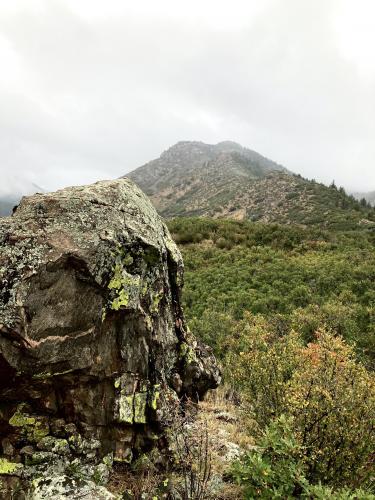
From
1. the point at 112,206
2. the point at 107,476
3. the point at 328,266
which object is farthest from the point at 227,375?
the point at 328,266

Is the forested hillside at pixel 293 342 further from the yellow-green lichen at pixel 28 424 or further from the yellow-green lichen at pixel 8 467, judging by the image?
the yellow-green lichen at pixel 8 467

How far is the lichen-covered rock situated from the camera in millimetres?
4772

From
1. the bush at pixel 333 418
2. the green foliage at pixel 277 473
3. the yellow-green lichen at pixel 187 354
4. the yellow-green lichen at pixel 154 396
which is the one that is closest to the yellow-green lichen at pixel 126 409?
the yellow-green lichen at pixel 154 396

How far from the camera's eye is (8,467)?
453 centimetres

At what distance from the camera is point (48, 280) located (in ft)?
16.3

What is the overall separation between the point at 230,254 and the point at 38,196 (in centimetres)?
2626

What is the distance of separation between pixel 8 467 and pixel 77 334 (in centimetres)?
180

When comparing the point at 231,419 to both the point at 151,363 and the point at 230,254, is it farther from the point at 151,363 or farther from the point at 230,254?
the point at 230,254

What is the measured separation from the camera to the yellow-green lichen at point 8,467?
4496 millimetres

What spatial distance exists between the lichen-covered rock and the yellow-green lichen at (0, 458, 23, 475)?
0.07ft

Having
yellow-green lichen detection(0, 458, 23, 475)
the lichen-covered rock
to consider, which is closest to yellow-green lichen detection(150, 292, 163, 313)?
the lichen-covered rock

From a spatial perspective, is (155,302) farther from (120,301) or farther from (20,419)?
(20,419)

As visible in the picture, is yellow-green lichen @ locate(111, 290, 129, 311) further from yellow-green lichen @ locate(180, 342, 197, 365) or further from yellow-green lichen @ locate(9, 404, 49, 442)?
yellow-green lichen @ locate(180, 342, 197, 365)

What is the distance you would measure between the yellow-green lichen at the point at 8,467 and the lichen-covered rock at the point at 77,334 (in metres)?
0.02
